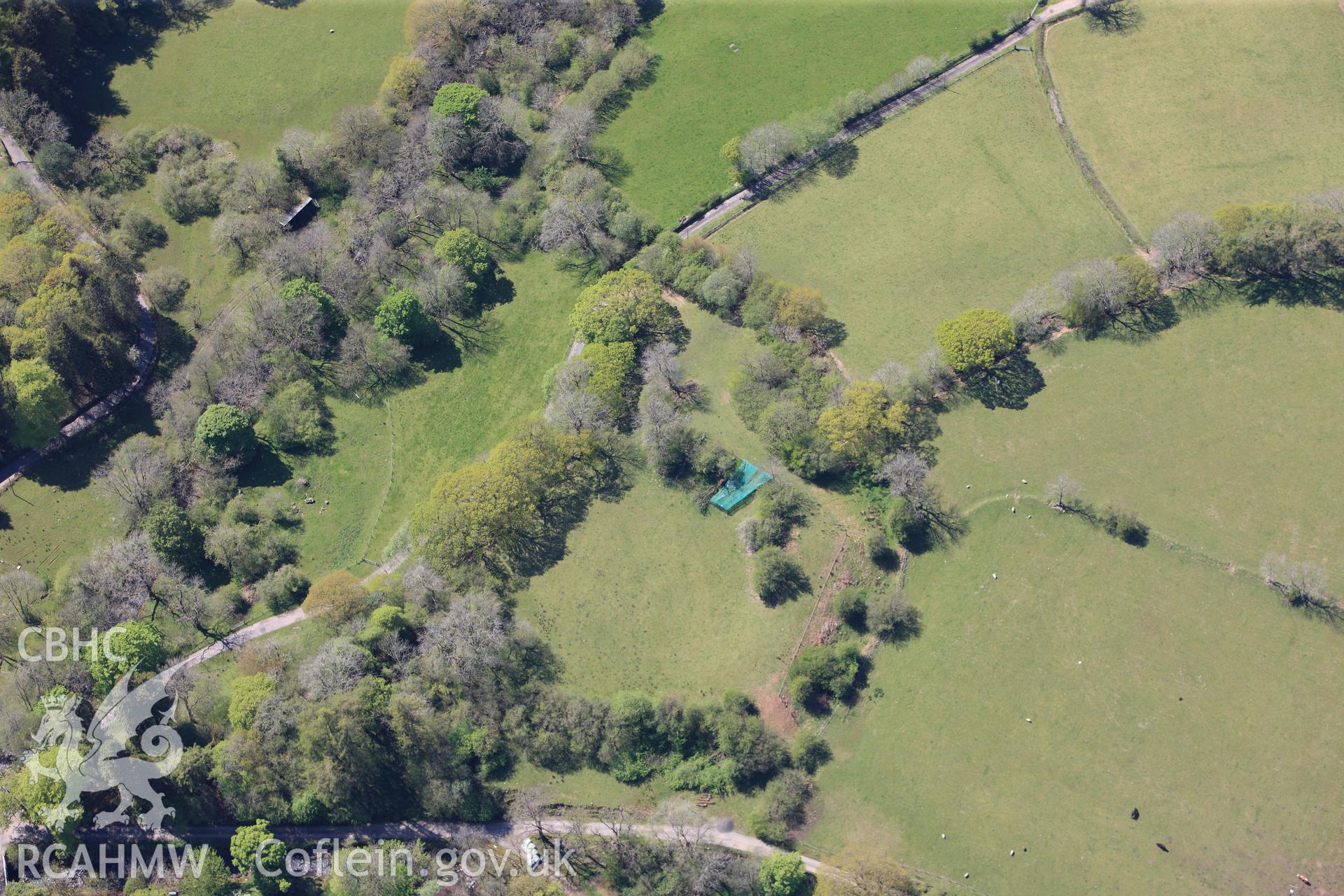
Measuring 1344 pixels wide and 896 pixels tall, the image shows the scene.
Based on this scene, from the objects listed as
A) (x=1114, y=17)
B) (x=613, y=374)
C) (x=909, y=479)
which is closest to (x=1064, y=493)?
→ (x=909, y=479)

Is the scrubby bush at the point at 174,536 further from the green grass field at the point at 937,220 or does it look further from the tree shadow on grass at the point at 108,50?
the green grass field at the point at 937,220

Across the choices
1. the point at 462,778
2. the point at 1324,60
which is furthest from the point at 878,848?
the point at 1324,60

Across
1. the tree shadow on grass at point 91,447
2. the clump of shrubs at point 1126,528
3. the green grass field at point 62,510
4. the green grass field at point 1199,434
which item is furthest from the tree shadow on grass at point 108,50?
the clump of shrubs at point 1126,528

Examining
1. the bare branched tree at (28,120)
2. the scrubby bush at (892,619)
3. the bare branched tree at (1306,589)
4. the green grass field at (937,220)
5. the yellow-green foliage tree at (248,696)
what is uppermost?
the bare branched tree at (28,120)

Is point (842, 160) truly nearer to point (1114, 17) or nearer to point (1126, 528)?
point (1114, 17)

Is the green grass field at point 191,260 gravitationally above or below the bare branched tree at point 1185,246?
above

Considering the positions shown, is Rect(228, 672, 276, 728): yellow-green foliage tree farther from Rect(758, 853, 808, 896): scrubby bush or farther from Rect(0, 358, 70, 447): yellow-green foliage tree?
Rect(758, 853, 808, 896): scrubby bush
